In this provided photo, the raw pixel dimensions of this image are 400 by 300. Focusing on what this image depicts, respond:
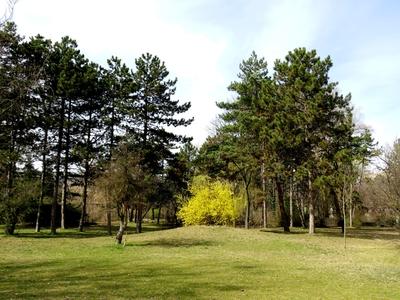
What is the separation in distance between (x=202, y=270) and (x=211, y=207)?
22869 mm

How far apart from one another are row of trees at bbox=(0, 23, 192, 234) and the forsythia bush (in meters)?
4.57

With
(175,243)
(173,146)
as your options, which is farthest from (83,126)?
(175,243)

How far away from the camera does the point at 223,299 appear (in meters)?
11.4

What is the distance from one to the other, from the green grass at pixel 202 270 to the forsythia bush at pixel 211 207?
9396 millimetres

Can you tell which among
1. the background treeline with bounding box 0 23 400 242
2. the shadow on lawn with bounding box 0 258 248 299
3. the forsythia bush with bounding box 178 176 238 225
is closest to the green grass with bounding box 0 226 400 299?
the shadow on lawn with bounding box 0 258 248 299

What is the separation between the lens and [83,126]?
41.2m

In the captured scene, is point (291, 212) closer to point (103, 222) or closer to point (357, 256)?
point (103, 222)

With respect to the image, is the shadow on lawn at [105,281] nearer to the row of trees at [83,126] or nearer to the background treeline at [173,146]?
the background treeline at [173,146]

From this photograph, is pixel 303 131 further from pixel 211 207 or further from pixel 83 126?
pixel 83 126

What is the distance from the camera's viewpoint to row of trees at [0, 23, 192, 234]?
35.2 meters

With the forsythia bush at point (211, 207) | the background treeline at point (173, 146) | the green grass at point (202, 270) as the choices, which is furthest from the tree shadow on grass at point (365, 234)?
the forsythia bush at point (211, 207)

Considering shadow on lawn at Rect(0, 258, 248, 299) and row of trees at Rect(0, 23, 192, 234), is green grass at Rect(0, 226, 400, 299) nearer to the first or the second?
shadow on lawn at Rect(0, 258, 248, 299)

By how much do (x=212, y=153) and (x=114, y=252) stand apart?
20.4 meters

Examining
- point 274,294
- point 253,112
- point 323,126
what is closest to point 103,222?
point 253,112
